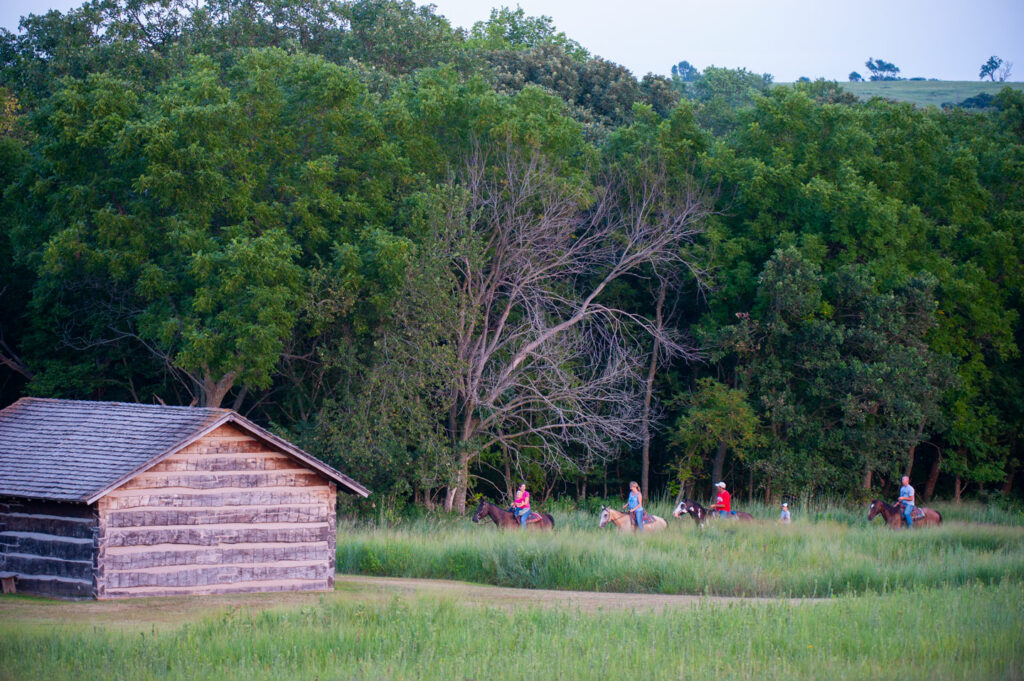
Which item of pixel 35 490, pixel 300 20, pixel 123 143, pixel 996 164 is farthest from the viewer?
pixel 300 20

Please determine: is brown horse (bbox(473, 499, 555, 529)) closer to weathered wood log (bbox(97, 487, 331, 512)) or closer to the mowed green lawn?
the mowed green lawn

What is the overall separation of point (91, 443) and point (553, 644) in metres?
10.6

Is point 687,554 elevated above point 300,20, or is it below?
below

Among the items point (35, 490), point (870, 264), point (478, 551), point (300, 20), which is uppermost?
point (300, 20)

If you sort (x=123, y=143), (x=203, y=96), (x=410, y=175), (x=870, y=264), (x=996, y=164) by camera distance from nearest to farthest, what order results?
(x=123, y=143) → (x=203, y=96) → (x=410, y=175) → (x=870, y=264) → (x=996, y=164)

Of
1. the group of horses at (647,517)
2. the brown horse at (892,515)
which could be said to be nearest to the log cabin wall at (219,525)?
the group of horses at (647,517)

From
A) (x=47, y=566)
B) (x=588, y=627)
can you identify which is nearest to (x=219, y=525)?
(x=47, y=566)

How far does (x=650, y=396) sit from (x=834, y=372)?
21.6 feet

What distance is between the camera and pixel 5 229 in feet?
115

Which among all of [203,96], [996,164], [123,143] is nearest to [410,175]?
[203,96]

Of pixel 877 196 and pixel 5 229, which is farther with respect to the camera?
pixel 877 196

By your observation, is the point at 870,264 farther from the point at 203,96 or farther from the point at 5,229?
the point at 5,229

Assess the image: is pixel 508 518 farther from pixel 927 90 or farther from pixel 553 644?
pixel 927 90

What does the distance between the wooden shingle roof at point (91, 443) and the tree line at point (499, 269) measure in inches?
267
